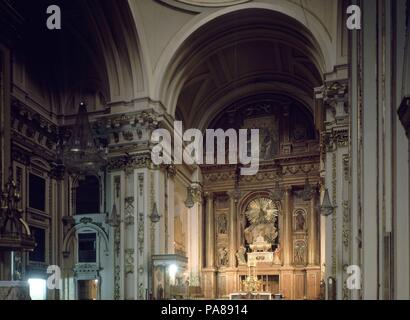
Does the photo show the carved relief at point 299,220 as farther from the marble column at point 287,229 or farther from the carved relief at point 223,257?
the carved relief at point 223,257

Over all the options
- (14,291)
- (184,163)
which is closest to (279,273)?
(184,163)

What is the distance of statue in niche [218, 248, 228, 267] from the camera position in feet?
75.7

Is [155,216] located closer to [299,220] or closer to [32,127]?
[32,127]

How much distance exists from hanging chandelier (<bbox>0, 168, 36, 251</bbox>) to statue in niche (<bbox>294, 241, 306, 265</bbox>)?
1436cm

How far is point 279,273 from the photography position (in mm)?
21844

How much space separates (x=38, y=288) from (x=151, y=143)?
563 centimetres

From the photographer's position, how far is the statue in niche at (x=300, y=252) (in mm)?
21938

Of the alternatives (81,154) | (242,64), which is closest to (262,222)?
(242,64)

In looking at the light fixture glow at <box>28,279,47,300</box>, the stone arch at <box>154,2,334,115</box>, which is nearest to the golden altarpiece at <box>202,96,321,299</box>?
the stone arch at <box>154,2,334,115</box>

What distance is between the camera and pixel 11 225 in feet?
31.4

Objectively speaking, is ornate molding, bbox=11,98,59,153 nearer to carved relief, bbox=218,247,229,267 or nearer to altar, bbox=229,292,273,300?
altar, bbox=229,292,273,300

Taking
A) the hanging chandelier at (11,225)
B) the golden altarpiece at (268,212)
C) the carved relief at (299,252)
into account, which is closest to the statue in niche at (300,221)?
the golden altarpiece at (268,212)

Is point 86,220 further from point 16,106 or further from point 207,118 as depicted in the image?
point 207,118
